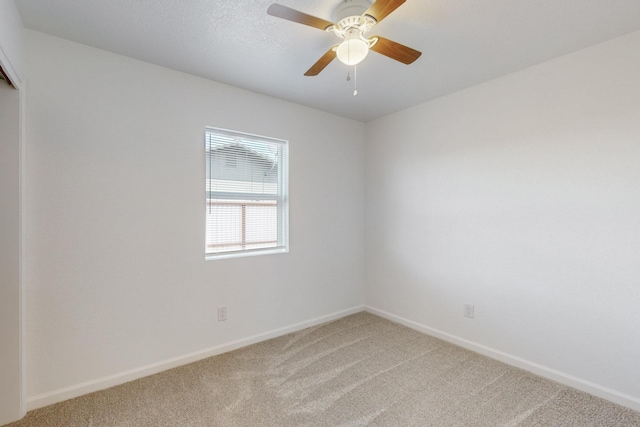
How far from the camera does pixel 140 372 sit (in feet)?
7.13

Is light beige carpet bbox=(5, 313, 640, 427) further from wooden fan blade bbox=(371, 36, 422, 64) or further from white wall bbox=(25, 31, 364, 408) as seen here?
wooden fan blade bbox=(371, 36, 422, 64)

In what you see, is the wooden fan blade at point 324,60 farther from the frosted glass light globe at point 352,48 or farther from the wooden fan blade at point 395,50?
the wooden fan blade at point 395,50

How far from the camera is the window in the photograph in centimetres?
259

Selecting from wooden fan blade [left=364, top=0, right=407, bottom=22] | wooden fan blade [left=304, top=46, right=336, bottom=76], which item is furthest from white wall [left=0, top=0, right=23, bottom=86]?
wooden fan blade [left=364, top=0, right=407, bottom=22]

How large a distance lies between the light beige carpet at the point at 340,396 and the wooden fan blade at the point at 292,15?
2203 mm

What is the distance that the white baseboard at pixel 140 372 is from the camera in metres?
1.86

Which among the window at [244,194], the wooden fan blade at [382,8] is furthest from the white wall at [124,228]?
the wooden fan blade at [382,8]

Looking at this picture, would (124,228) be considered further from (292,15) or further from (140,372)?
(292,15)

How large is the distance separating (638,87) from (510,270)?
1.46 m

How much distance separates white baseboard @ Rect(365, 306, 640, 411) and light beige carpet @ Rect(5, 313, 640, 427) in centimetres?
5

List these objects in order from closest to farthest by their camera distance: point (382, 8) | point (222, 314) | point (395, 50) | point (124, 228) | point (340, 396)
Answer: point (382, 8) < point (395, 50) < point (340, 396) < point (124, 228) < point (222, 314)

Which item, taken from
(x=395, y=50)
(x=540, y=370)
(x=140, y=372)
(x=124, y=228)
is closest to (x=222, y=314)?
(x=140, y=372)

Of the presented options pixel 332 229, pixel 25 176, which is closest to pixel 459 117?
pixel 332 229

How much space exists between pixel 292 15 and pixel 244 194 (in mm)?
1720
